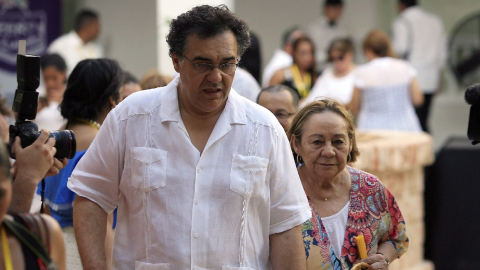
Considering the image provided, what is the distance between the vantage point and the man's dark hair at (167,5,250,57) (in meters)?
2.89

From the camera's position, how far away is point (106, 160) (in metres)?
2.97

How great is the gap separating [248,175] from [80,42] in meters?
7.43

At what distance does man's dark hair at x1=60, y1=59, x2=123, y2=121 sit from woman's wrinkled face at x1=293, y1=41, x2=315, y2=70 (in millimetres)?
4812

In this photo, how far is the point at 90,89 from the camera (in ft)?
13.0

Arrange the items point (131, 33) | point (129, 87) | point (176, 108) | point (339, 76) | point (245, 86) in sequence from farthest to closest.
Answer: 1. point (131, 33)
2. point (339, 76)
3. point (245, 86)
4. point (129, 87)
5. point (176, 108)

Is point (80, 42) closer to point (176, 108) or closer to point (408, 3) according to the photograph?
point (408, 3)

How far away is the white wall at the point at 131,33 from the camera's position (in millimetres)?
11383

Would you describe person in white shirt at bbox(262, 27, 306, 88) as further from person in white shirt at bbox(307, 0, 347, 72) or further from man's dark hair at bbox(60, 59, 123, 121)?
man's dark hair at bbox(60, 59, 123, 121)

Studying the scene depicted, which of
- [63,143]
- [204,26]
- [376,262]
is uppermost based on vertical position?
[204,26]

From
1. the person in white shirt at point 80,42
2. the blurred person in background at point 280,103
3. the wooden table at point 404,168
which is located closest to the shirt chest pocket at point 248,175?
the blurred person in background at point 280,103

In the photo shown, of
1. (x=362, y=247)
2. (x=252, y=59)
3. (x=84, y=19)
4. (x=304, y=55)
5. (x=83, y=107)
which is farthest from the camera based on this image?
(x=84, y=19)

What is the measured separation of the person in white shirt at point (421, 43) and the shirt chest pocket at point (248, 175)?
797cm

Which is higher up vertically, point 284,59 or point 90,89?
point 90,89

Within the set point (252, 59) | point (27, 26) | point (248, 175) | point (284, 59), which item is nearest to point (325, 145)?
point (248, 175)
